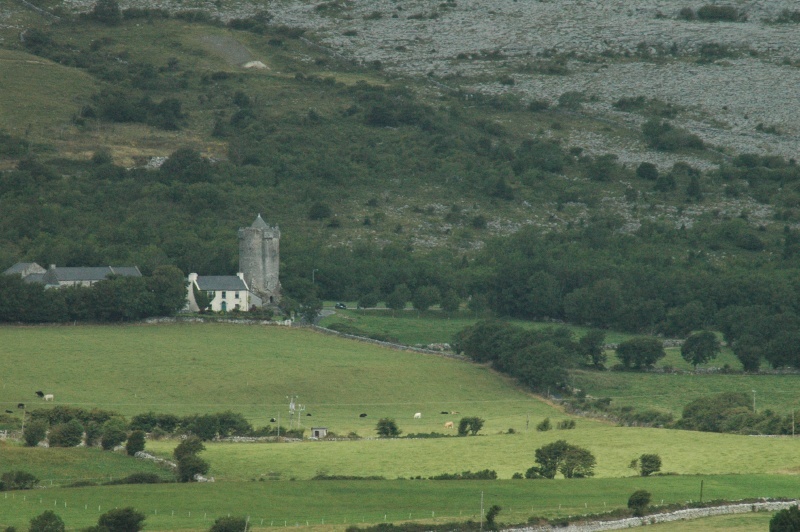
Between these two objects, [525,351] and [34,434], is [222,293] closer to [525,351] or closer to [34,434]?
[525,351]

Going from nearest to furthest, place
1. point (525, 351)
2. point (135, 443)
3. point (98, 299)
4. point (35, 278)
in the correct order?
point (135, 443) → point (525, 351) → point (98, 299) → point (35, 278)

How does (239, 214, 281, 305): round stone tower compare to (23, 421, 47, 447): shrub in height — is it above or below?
above

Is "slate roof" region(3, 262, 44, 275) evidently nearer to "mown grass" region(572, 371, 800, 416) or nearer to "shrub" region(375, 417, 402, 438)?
"mown grass" region(572, 371, 800, 416)

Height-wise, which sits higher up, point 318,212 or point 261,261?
point 318,212

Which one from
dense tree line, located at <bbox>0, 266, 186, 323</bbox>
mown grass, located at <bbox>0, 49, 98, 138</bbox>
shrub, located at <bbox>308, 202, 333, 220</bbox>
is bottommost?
dense tree line, located at <bbox>0, 266, 186, 323</bbox>

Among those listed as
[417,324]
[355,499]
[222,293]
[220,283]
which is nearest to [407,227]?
[417,324]

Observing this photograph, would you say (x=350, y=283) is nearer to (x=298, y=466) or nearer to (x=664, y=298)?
(x=664, y=298)

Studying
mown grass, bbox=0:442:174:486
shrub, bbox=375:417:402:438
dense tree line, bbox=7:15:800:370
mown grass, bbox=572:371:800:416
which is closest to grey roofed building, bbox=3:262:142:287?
dense tree line, bbox=7:15:800:370
